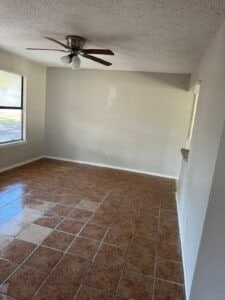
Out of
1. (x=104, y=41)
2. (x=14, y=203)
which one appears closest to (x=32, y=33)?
(x=104, y=41)

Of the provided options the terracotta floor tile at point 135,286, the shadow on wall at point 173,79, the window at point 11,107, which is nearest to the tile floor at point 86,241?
the terracotta floor tile at point 135,286

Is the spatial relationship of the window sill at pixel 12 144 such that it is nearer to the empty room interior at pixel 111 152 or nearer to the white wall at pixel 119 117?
the empty room interior at pixel 111 152

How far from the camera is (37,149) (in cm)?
562

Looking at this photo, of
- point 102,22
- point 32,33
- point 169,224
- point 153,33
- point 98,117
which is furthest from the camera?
point 98,117

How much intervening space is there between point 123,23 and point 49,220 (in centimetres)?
247

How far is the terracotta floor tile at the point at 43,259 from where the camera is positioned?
2020mm

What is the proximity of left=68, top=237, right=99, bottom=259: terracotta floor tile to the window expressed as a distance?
3.04 metres

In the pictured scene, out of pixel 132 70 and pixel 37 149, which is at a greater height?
pixel 132 70

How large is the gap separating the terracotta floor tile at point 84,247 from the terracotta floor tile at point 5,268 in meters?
0.55

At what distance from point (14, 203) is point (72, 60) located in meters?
2.19

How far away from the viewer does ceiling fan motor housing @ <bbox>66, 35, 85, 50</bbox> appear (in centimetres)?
276

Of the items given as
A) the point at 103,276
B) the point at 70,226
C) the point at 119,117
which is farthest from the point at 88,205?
the point at 119,117

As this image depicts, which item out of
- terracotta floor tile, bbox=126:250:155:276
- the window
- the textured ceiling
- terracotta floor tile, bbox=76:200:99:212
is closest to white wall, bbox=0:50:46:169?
the window

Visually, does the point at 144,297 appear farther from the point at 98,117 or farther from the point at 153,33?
the point at 98,117
